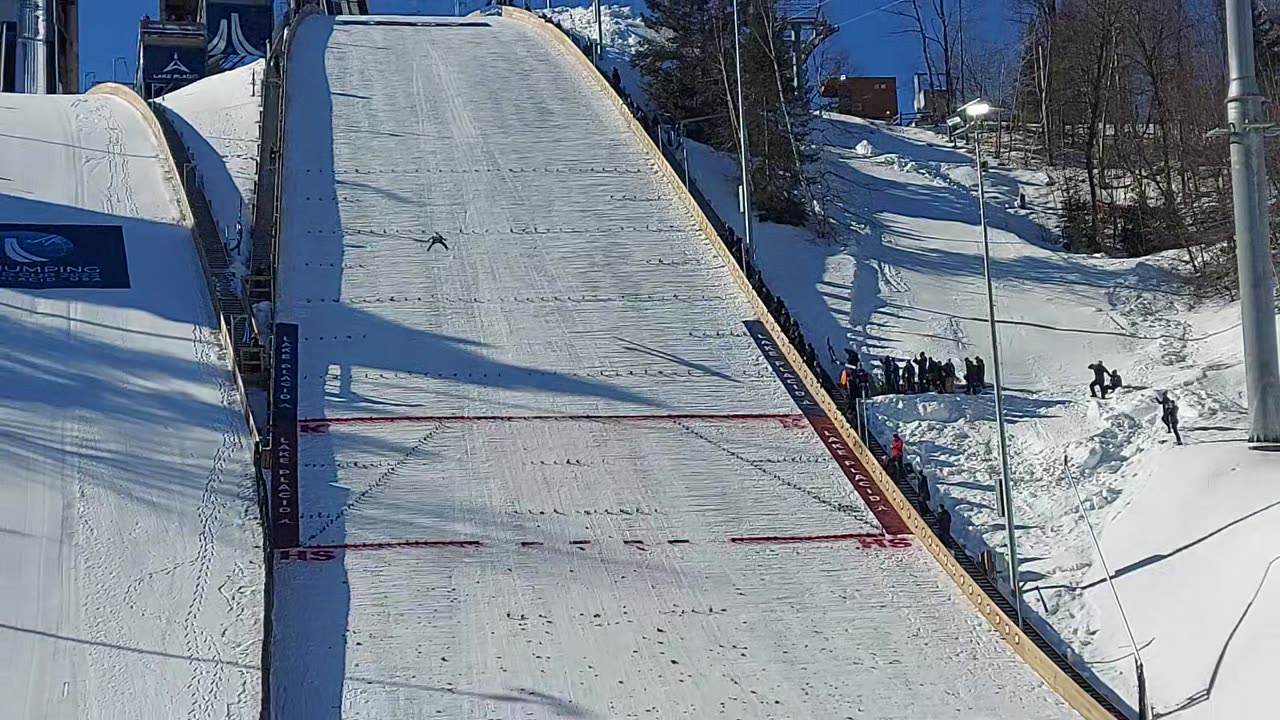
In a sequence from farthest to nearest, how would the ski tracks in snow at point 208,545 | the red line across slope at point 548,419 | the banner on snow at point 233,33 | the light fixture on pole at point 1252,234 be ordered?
the banner on snow at point 233,33, the red line across slope at point 548,419, the light fixture on pole at point 1252,234, the ski tracks in snow at point 208,545

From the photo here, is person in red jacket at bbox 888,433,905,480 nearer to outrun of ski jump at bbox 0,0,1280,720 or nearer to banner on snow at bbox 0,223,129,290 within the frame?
outrun of ski jump at bbox 0,0,1280,720

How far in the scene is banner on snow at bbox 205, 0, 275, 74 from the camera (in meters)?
37.7

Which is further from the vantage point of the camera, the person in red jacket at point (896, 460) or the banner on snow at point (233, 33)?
the banner on snow at point (233, 33)


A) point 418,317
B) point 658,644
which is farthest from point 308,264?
point 658,644

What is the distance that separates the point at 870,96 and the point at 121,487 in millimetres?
29615

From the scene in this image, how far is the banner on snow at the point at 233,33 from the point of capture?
124ft

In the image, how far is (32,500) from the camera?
1339cm

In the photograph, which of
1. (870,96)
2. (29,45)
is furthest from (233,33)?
(870,96)

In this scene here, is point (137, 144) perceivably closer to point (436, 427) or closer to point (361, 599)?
point (436, 427)

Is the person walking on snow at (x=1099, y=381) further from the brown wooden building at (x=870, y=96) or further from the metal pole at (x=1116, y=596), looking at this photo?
the brown wooden building at (x=870, y=96)

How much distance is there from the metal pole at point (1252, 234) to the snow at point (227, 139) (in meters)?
12.5

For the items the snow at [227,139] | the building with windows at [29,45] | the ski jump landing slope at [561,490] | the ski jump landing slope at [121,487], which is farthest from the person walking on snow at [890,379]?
the building with windows at [29,45]

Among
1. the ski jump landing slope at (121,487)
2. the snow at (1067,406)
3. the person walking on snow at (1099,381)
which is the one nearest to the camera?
the ski jump landing slope at (121,487)

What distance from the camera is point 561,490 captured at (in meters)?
14.7
